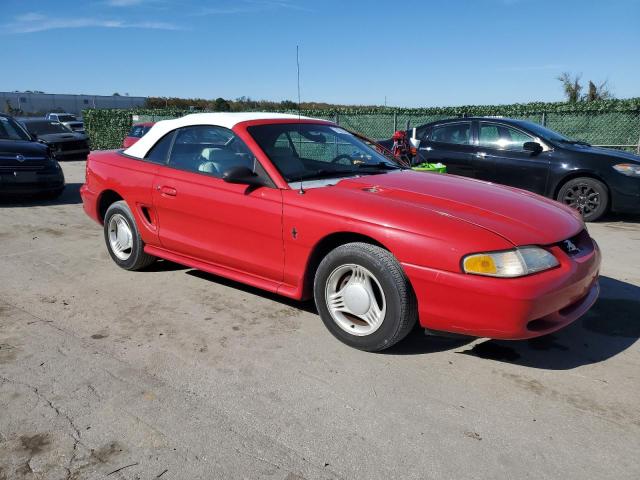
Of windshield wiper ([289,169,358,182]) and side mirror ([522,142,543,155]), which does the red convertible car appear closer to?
windshield wiper ([289,169,358,182])

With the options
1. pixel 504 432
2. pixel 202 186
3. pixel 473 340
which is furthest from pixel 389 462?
pixel 202 186

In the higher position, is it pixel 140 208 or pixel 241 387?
pixel 140 208

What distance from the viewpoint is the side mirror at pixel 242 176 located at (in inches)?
145

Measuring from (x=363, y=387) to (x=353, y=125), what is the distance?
1292 centimetres

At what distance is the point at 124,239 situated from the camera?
198 inches

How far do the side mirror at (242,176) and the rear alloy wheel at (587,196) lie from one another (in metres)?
5.61

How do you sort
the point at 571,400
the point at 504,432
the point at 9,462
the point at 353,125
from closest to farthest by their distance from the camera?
the point at 9,462 → the point at 504,432 → the point at 571,400 → the point at 353,125

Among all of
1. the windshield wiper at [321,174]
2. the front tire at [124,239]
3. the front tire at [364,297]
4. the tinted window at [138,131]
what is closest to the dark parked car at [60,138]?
the tinted window at [138,131]

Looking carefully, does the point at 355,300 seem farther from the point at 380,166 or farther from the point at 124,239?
the point at 124,239

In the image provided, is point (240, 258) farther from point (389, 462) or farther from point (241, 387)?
point (389, 462)

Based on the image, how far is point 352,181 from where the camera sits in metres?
3.83

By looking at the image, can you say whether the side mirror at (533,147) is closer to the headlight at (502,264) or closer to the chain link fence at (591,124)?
the chain link fence at (591,124)

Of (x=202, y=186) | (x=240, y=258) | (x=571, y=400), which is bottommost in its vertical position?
(x=571, y=400)

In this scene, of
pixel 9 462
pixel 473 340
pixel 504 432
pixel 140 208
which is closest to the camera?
pixel 9 462
